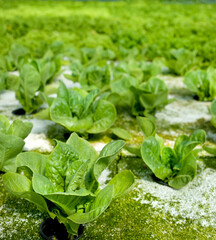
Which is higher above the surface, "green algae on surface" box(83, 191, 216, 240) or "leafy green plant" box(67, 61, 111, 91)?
"leafy green plant" box(67, 61, 111, 91)

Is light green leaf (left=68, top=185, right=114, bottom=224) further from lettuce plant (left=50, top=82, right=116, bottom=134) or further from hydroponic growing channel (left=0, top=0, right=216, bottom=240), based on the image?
lettuce plant (left=50, top=82, right=116, bottom=134)

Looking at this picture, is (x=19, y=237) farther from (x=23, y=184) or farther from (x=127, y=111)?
(x=127, y=111)

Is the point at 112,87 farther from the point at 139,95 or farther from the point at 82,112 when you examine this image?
the point at 82,112

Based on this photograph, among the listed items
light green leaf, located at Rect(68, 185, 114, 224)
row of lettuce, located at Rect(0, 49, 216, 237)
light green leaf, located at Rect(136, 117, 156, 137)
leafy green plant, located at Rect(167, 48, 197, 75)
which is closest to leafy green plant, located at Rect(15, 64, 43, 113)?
row of lettuce, located at Rect(0, 49, 216, 237)

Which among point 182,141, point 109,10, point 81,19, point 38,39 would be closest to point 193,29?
point 81,19

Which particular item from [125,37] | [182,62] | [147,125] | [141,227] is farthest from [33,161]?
[125,37]
